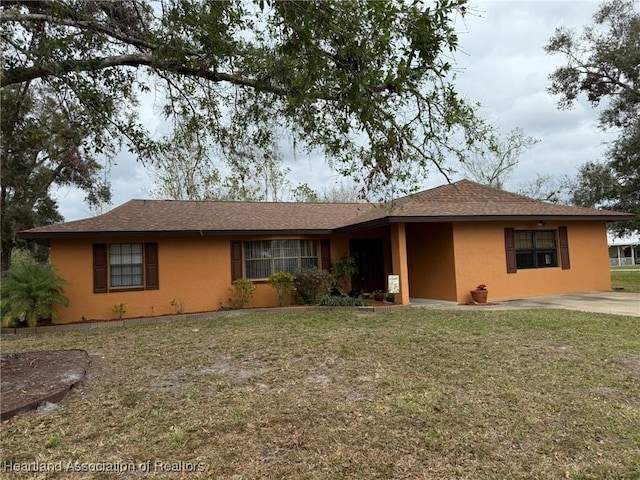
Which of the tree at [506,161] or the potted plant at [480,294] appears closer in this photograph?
the potted plant at [480,294]

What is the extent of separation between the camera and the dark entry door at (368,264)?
47.3 feet

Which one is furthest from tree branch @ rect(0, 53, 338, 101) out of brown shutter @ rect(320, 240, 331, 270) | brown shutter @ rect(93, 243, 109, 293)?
brown shutter @ rect(320, 240, 331, 270)

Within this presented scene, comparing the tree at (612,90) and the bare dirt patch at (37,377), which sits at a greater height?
the tree at (612,90)

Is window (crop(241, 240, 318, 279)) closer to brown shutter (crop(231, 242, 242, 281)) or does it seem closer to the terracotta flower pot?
brown shutter (crop(231, 242, 242, 281))

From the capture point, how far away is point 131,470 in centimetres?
303

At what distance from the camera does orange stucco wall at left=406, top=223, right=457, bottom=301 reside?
12039 millimetres

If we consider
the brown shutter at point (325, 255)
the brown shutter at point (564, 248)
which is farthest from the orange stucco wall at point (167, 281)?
the brown shutter at point (564, 248)

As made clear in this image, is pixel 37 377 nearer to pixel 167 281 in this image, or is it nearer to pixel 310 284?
pixel 167 281

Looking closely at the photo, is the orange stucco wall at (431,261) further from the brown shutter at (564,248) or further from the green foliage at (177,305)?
the green foliage at (177,305)

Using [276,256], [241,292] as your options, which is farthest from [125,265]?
[276,256]

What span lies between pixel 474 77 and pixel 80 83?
6065 mm

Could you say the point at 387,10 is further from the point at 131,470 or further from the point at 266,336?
the point at 266,336

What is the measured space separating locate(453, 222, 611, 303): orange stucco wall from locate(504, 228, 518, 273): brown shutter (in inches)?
4.9

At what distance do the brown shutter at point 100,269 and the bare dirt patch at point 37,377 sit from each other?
429 centimetres
